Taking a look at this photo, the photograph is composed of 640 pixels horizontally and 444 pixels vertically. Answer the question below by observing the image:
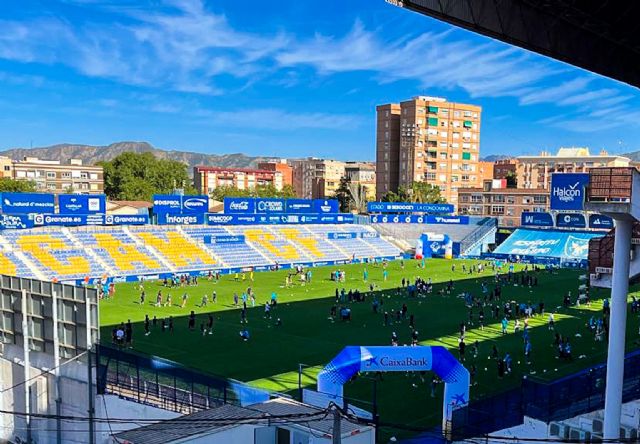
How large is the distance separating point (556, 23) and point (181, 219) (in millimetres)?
47145

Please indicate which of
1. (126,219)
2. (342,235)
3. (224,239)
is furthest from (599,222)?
(126,219)

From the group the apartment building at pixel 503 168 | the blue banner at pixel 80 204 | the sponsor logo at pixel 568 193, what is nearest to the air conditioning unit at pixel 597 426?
the blue banner at pixel 80 204

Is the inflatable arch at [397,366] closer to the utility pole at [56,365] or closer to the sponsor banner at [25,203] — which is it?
the utility pole at [56,365]

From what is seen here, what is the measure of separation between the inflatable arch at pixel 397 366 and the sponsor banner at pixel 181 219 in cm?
4489

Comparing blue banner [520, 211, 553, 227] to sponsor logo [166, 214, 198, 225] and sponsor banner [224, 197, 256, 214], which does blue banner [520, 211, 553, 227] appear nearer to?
sponsor banner [224, 197, 256, 214]

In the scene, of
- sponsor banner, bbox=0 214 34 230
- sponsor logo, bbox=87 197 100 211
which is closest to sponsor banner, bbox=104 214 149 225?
sponsor logo, bbox=87 197 100 211

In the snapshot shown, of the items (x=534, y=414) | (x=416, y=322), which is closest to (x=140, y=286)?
(x=416, y=322)

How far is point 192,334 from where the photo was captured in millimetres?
29625

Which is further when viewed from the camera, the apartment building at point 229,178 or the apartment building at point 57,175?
the apartment building at point 229,178

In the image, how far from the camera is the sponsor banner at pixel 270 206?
67062mm

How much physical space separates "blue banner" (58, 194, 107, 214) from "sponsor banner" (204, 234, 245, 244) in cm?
989

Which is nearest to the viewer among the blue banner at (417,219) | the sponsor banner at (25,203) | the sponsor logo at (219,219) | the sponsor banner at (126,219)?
the sponsor banner at (25,203)

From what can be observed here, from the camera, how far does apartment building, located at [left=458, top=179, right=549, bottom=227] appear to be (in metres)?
88.7

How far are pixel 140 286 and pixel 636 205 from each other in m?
38.0
